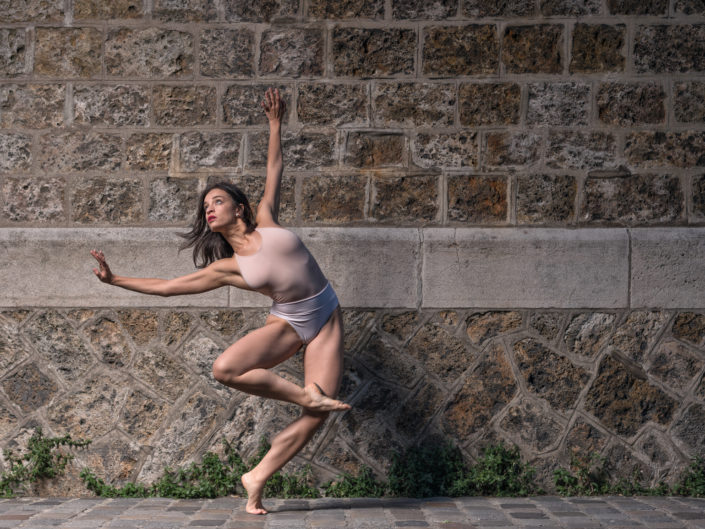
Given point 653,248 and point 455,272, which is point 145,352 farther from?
point 653,248

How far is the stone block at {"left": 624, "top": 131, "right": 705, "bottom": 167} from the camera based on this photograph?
5062 mm

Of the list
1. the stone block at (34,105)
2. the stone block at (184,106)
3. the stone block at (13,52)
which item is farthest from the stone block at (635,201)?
the stone block at (13,52)

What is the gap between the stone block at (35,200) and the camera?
5.12 metres

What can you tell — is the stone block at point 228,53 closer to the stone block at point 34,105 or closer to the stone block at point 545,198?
the stone block at point 34,105

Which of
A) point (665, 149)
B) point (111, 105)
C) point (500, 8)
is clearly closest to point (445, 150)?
point (500, 8)

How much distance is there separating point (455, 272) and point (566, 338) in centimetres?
75

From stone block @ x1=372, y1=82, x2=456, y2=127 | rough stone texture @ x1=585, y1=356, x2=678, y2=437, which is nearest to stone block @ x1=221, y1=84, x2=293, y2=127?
stone block @ x1=372, y1=82, x2=456, y2=127

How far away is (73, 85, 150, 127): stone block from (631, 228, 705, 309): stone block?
2998 millimetres

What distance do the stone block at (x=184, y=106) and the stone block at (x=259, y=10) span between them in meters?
0.46

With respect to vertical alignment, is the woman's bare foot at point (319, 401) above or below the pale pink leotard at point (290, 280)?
below

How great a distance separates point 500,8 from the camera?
5.09 m

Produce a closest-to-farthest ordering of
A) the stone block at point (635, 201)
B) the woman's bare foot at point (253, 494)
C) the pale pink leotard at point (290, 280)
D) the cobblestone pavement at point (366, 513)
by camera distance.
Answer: the cobblestone pavement at point (366, 513)
the pale pink leotard at point (290, 280)
the woman's bare foot at point (253, 494)
the stone block at point (635, 201)

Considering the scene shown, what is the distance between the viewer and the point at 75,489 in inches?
196

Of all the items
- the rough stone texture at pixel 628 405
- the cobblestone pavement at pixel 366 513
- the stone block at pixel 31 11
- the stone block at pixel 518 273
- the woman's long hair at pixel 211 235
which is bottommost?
the cobblestone pavement at pixel 366 513
